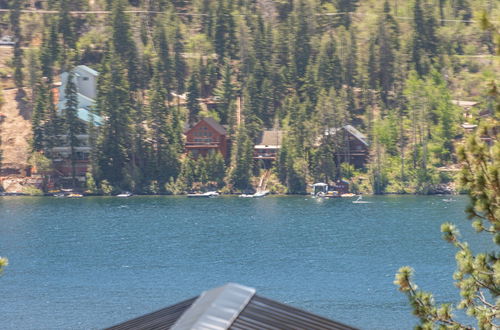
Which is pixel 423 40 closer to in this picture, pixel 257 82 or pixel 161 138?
pixel 257 82

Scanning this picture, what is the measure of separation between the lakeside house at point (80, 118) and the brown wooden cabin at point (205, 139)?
14.7m

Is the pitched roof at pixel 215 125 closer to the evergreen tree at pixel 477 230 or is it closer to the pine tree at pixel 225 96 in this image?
the pine tree at pixel 225 96

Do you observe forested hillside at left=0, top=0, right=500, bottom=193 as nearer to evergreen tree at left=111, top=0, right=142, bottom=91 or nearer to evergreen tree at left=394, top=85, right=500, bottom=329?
evergreen tree at left=111, top=0, right=142, bottom=91

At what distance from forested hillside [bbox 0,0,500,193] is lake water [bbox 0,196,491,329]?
9.87m

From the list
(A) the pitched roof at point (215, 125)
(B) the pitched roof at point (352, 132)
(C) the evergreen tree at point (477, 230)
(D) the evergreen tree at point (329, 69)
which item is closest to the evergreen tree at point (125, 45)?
(A) the pitched roof at point (215, 125)

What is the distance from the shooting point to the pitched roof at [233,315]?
55.6 feet

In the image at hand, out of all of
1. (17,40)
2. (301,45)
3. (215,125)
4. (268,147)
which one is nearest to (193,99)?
(215,125)

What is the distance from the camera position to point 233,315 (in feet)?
56.3

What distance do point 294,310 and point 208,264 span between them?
63053mm

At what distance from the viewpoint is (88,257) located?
85.2 meters

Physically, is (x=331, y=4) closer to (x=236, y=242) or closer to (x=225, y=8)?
(x=225, y=8)

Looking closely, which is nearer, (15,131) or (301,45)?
(15,131)

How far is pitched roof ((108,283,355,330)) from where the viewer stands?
55.6 ft

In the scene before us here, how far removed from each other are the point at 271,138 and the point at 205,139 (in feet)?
31.8
